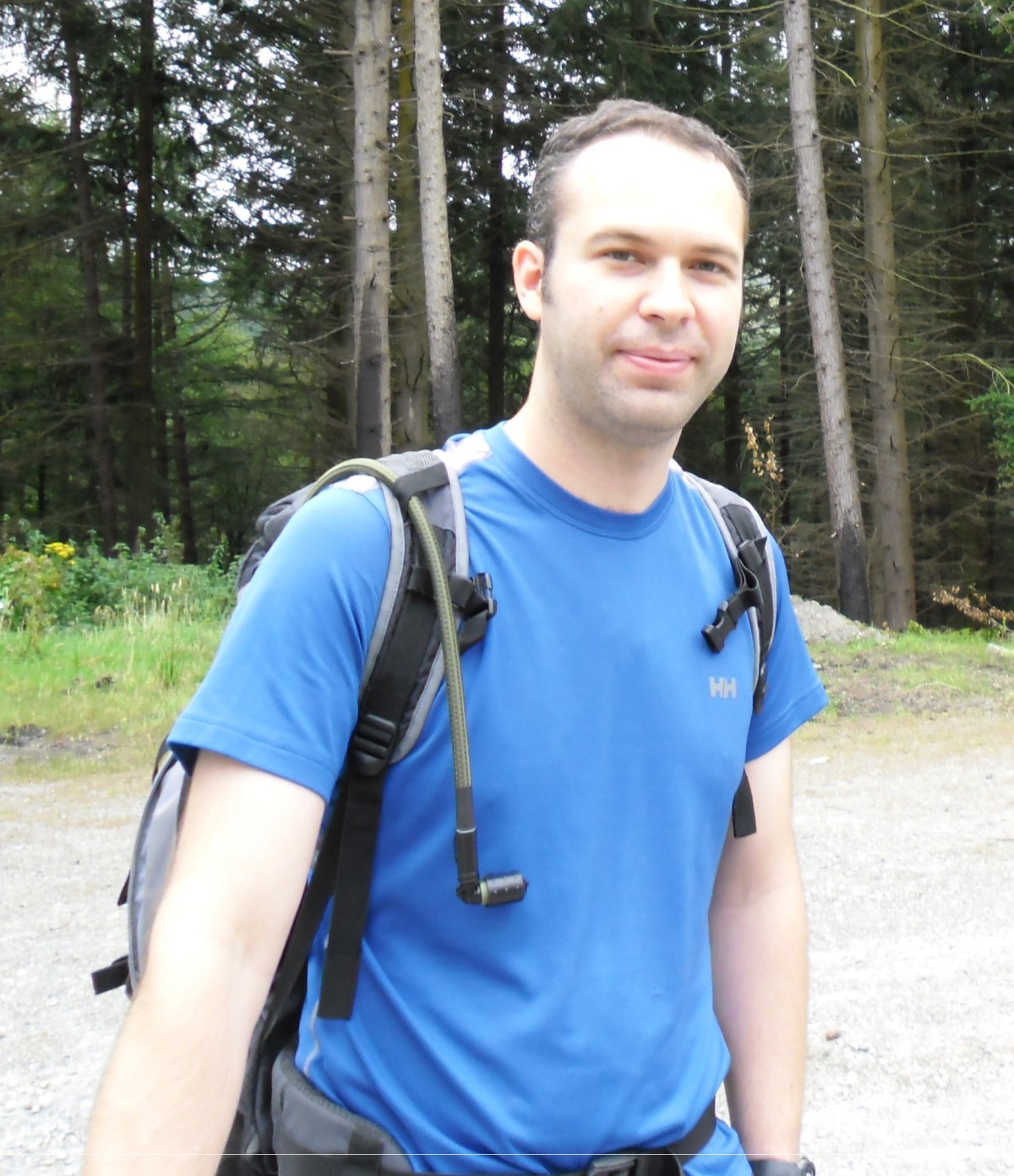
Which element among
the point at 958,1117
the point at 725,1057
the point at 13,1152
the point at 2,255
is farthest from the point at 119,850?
the point at 2,255

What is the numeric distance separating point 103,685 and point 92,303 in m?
17.4

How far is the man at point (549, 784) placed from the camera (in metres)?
1.40

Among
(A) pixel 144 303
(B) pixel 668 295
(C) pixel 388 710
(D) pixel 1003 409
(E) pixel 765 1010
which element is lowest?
(E) pixel 765 1010

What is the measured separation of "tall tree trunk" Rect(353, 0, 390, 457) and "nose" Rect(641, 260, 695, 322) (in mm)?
13058

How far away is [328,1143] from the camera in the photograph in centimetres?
150

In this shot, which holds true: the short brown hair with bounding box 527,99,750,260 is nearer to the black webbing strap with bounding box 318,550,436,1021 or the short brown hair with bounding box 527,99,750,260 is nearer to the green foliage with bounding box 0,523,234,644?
the black webbing strap with bounding box 318,550,436,1021

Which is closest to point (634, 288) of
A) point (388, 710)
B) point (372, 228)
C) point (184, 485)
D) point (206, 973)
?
point (388, 710)

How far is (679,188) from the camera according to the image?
176cm

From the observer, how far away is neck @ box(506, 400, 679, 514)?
1.75 meters

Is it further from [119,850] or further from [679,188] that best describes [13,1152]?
[679,188]

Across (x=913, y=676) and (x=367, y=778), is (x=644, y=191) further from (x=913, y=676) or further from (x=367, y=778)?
(x=913, y=676)

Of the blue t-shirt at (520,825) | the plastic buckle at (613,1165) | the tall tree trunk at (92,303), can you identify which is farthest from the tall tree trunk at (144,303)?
the plastic buckle at (613,1165)

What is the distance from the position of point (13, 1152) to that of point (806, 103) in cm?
1569

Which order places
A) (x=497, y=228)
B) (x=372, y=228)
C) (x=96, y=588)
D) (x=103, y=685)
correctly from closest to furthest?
(x=103, y=685), (x=96, y=588), (x=372, y=228), (x=497, y=228)
